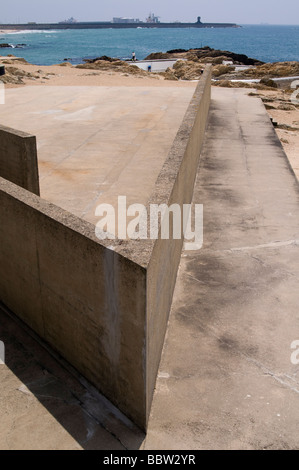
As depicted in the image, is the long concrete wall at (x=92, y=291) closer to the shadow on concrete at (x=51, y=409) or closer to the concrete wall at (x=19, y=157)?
the shadow on concrete at (x=51, y=409)

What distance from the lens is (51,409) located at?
12.3 feet

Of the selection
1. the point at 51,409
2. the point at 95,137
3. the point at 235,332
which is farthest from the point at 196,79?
the point at 51,409

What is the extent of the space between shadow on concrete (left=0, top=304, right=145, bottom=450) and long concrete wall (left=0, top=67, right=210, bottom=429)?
0.11m

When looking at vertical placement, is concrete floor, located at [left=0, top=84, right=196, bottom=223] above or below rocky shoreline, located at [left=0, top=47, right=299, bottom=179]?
above

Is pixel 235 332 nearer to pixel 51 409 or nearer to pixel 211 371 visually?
pixel 211 371

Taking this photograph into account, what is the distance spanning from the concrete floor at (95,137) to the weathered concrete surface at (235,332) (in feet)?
4.67

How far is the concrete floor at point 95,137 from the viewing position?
7.77 m

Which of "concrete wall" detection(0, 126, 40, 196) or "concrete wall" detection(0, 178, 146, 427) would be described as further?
"concrete wall" detection(0, 126, 40, 196)

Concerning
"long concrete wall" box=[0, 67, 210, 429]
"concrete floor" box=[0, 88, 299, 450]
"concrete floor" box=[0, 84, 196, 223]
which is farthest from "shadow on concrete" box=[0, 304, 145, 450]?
"concrete floor" box=[0, 84, 196, 223]

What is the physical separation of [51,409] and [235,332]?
1951mm

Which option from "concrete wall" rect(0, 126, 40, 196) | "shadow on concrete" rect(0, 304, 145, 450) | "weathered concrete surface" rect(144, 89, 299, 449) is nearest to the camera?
"shadow on concrete" rect(0, 304, 145, 450)

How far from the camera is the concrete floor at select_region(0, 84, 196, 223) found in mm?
7766

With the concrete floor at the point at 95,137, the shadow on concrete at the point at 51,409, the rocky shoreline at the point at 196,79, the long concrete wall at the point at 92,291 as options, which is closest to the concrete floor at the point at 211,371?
the shadow on concrete at the point at 51,409

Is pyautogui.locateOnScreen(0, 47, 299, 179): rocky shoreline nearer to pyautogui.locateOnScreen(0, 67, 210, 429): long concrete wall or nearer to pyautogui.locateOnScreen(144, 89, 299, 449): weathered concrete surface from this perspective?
pyautogui.locateOnScreen(144, 89, 299, 449): weathered concrete surface
